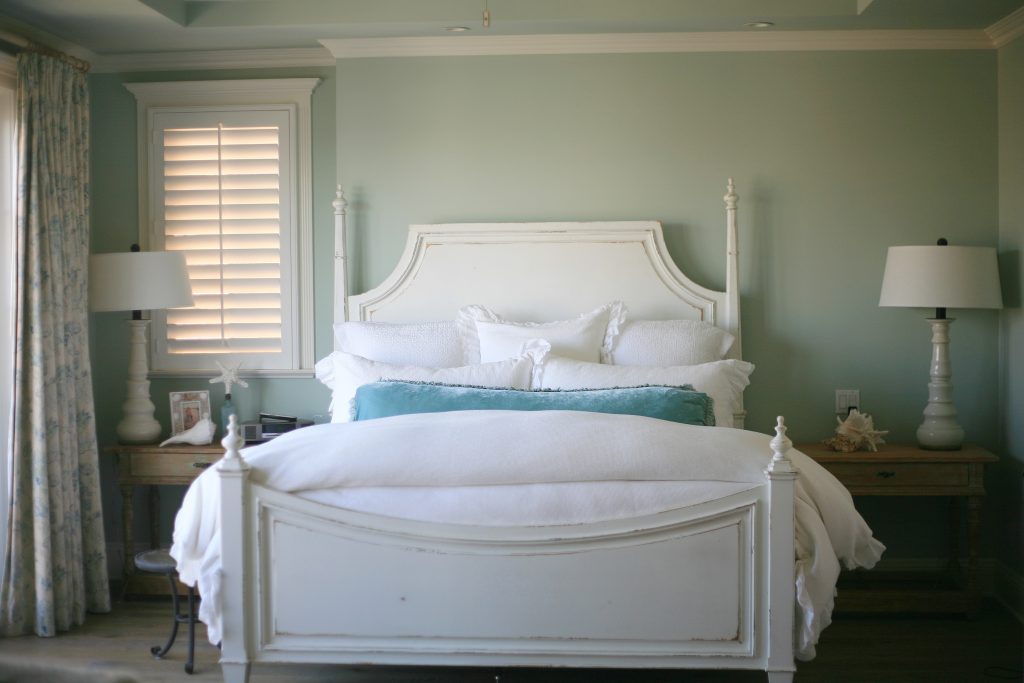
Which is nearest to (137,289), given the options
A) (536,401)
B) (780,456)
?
(536,401)

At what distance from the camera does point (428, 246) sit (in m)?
4.19

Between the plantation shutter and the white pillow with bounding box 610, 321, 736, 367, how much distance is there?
1.62 meters

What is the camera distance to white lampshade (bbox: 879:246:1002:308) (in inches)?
149

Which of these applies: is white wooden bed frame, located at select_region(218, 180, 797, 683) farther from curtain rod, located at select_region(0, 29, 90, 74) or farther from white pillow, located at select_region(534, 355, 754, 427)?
curtain rod, located at select_region(0, 29, 90, 74)

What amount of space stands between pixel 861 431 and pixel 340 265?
2.38 m

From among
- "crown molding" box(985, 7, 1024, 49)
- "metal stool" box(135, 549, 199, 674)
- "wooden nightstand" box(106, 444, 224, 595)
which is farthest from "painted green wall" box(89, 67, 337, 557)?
"crown molding" box(985, 7, 1024, 49)

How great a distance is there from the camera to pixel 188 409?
13.9 ft

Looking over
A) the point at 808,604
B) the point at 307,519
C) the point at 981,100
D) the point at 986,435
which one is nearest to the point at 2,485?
the point at 307,519

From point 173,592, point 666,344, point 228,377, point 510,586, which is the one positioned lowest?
point 173,592

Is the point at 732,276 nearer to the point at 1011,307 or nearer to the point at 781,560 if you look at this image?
the point at 1011,307

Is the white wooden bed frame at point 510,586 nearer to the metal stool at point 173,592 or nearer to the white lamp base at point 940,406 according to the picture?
the metal stool at point 173,592

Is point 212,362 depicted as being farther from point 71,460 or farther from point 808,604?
point 808,604

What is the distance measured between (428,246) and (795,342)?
1720 millimetres

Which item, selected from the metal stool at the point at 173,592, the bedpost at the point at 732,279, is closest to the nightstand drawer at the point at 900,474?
the bedpost at the point at 732,279
